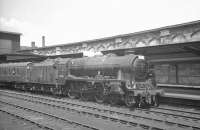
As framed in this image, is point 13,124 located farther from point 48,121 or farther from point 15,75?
point 15,75

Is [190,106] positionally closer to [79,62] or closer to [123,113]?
[123,113]

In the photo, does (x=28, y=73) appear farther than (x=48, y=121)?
Yes

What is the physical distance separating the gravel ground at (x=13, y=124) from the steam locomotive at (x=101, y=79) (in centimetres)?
516

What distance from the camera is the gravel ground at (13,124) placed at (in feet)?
26.5

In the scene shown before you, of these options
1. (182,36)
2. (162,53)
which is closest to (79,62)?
(162,53)

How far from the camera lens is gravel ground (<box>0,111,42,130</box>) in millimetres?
8062

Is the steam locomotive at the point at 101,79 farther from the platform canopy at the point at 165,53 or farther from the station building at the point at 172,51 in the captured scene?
the station building at the point at 172,51

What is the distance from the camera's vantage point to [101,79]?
13.0 m

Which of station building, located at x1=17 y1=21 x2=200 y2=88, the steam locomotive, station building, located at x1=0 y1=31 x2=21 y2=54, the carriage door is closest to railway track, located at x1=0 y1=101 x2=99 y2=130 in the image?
the steam locomotive

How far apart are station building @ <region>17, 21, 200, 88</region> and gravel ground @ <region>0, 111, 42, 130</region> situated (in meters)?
7.20

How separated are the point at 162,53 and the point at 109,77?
162 inches

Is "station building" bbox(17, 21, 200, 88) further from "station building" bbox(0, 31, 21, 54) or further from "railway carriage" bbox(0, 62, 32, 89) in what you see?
"station building" bbox(0, 31, 21, 54)

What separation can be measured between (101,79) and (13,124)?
579cm

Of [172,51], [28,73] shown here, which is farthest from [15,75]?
[172,51]
